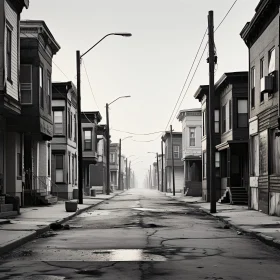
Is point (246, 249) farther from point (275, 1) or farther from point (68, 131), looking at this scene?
point (68, 131)

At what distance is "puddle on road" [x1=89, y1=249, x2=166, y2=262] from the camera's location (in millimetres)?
10633

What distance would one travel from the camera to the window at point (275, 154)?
910 inches

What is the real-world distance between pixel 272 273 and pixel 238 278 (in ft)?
2.65

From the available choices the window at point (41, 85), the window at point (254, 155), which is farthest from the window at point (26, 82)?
the window at point (254, 155)

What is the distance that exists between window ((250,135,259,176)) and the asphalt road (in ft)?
35.5

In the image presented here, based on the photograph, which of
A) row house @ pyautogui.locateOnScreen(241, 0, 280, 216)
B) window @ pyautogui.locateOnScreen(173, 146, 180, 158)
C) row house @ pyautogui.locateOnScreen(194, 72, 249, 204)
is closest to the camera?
row house @ pyautogui.locateOnScreen(241, 0, 280, 216)

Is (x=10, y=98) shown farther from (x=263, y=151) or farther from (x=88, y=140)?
(x=88, y=140)

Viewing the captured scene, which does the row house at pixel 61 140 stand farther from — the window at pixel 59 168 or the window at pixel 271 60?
the window at pixel 271 60

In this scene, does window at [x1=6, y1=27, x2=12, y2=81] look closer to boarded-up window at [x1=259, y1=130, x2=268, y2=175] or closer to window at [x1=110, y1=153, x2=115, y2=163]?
boarded-up window at [x1=259, y1=130, x2=268, y2=175]

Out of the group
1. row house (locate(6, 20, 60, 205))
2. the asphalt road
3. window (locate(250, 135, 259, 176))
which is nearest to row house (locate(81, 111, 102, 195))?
Result: row house (locate(6, 20, 60, 205))

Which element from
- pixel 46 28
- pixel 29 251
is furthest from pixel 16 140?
pixel 29 251

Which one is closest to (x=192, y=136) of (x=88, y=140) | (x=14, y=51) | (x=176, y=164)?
(x=88, y=140)

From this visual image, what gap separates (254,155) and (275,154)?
427cm

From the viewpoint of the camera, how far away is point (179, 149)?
8506cm
